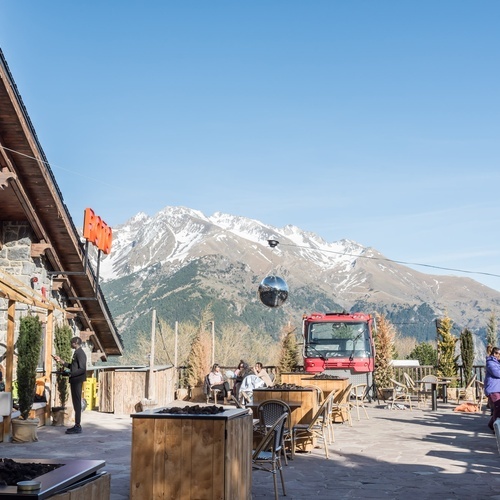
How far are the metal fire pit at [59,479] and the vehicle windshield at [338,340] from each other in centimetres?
1825

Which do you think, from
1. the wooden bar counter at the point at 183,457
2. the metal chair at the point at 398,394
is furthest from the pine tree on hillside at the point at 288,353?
the wooden bar counter at the point at 183,457

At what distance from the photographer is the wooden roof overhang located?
14750 mm

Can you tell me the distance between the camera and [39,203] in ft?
55.3

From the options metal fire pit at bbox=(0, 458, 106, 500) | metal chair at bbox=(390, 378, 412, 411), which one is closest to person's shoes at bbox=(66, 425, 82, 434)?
metal chair at bbox=(390, 378, 412, 411)

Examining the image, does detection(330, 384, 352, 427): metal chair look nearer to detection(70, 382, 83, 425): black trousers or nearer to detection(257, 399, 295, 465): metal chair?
detection(257, 399, 295, 465): metal chair

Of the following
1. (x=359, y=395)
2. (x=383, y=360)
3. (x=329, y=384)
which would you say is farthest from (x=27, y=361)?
(x=383, y=360)

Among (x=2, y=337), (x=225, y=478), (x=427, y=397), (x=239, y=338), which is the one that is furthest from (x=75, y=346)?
(x=239, y=338)

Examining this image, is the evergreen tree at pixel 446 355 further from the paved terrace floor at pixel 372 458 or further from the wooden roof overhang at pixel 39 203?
the wooden roof overhang at pixel 39 203

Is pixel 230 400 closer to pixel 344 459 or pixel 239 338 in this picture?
pixel 344 459

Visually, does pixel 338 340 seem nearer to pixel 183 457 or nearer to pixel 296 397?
pixel 296 397

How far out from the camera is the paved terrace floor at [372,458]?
8.77 metres

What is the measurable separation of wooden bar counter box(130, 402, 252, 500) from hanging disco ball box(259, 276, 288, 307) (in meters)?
12.5

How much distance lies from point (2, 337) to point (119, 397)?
3.20 meters

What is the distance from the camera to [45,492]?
3975mm
